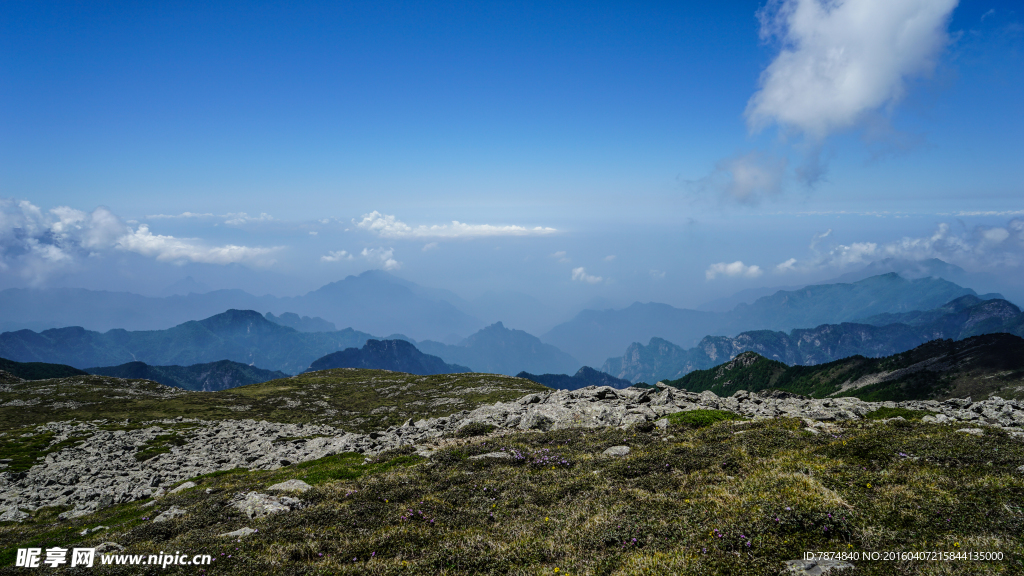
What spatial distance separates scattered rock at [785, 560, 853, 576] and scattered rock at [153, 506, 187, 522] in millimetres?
24973

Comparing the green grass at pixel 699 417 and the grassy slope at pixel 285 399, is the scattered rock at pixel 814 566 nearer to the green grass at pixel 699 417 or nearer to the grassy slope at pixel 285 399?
the green grass at pixel 699 417

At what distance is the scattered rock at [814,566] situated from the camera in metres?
10.0

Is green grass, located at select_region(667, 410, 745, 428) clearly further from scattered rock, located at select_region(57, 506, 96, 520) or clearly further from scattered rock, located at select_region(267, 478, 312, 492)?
scattered rock, located at select_region(57, 506, 96, 520)

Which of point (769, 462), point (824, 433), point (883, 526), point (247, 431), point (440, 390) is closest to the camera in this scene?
point (883, 526)

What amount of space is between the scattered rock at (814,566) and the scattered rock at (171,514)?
24973mm

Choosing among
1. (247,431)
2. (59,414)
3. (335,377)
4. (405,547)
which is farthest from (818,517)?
(335,377)

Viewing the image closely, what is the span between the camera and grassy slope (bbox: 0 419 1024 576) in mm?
11383

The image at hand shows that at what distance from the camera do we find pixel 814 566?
10.2 meters

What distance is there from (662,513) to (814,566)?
493 centimetres

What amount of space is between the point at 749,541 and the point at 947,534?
15.9 ft

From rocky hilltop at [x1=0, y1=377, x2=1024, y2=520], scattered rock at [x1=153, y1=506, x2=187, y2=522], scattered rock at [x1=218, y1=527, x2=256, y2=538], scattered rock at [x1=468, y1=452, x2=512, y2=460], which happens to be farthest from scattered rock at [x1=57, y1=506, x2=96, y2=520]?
scattered rock at [x1=468, y1=452, x2=512, y2=460]

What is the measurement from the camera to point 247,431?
67375 mm

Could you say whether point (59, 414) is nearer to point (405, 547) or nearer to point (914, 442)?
point (405, 547)

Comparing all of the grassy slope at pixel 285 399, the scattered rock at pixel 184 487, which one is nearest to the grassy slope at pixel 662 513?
the scattered rock at pixel 184 487
